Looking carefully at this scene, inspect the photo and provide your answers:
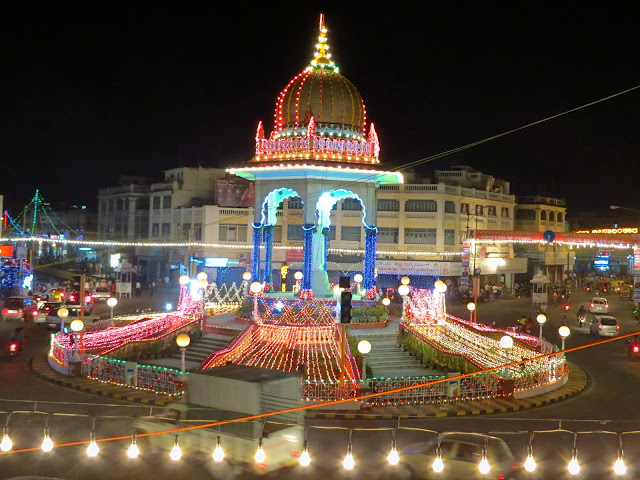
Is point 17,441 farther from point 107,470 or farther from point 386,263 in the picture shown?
point 386,263

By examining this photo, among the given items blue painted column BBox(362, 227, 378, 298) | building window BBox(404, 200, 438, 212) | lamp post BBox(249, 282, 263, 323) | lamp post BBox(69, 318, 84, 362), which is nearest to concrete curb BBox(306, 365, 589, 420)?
lamp post BBox(249, 282, 263, 323)

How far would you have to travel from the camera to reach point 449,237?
53.3m

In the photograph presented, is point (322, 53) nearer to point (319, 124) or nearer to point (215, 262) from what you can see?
→ point (319, 124)

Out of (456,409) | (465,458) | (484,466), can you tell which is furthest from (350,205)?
(484,466)

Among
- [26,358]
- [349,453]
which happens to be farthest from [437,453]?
[26,358]

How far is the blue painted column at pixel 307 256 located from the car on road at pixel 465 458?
45.2 ft

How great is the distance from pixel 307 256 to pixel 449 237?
2976cm

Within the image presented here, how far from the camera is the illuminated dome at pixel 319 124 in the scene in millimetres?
26328

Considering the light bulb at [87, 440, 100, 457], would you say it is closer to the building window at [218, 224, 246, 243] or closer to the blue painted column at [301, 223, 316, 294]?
the blue painted column at [301, 223, 316, 294]

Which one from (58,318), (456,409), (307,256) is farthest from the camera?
(58,318)

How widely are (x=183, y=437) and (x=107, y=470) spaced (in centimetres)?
145

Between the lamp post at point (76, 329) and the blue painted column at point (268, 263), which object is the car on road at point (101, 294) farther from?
the lamp post at point (76, 329)

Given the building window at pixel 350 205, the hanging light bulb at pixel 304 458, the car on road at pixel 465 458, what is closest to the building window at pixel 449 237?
the building window at pixel 350 205

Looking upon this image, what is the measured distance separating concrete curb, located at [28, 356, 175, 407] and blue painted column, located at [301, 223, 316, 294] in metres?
8.76
